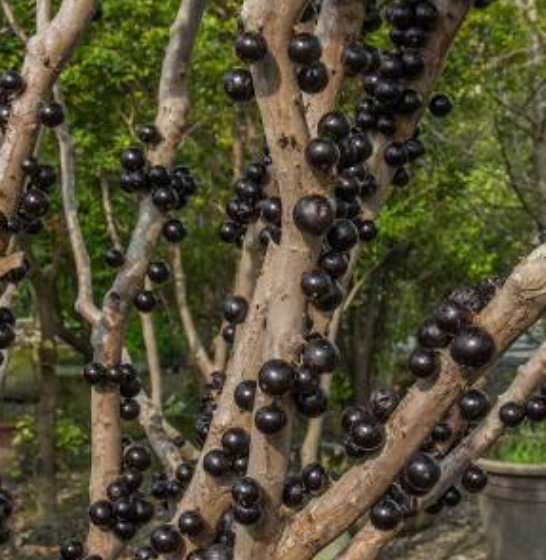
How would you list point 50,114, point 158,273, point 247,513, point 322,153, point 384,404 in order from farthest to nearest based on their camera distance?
point 158,273
point 50,114
point 384,404
point 247,513
point 322,153

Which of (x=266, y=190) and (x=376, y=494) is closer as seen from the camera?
(x=376, y=494)

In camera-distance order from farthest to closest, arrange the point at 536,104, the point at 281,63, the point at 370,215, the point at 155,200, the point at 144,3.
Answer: the point at 536,104
the point at 144,3
the point at 155,200
the point at 370,215
the point at 281,63

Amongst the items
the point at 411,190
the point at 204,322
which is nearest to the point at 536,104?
the point at 411,190

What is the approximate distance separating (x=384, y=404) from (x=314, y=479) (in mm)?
313

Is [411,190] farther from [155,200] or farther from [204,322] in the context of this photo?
[155,200]

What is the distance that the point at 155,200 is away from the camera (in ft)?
8.25

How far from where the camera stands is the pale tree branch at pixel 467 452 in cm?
197

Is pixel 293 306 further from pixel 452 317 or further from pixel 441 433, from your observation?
pixel 441 433

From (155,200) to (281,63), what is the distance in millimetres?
1022

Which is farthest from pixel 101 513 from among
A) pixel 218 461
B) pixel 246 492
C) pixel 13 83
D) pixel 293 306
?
pixel 13 83

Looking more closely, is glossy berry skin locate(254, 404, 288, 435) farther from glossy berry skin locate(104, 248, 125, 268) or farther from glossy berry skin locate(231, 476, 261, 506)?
glossy berry skin locate(104, 248, 125, 268)

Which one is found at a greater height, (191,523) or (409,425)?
(409,425)

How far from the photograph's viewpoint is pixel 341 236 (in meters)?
1.83

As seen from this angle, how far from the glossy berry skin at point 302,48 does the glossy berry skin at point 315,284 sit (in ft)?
1.25
